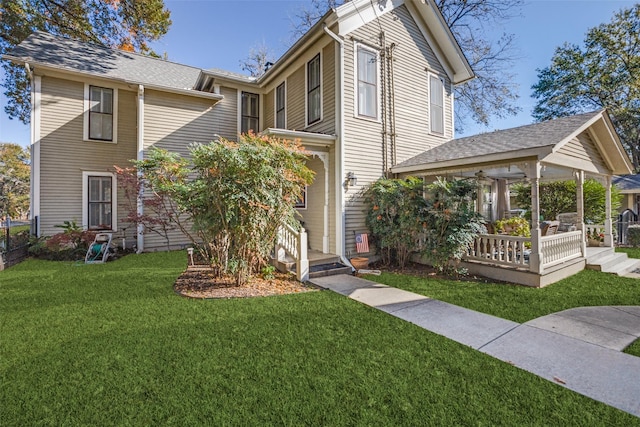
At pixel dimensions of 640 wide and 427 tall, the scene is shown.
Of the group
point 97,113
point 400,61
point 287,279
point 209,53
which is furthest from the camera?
point 209,53

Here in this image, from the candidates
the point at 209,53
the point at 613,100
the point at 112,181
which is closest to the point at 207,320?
the point at 112,181

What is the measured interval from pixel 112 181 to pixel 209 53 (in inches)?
303

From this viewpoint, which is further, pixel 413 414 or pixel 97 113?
pixel 97 113

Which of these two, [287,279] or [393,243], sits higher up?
[393,243]

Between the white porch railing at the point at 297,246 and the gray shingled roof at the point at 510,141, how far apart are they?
394cm

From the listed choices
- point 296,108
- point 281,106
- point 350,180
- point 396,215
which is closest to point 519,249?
point 396,215

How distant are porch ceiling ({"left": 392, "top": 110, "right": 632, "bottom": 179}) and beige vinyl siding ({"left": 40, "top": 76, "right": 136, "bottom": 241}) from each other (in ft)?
31.2

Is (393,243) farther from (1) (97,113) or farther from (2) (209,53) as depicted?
(2) (209,53)

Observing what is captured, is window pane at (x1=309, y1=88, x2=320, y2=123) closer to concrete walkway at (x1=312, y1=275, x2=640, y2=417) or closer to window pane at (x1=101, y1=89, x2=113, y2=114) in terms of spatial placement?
concrete walkway at (x1=312, y1=275, x2=640, y2=417)

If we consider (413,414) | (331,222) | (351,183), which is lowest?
(413,414)

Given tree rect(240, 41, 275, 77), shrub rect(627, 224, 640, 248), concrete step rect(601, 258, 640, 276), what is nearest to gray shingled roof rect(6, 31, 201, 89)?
tree rect(240, 41, 275, 77)

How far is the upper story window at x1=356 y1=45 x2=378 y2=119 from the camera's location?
8.18m

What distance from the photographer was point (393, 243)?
24.7ft

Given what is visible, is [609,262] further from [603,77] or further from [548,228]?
[603,77]
